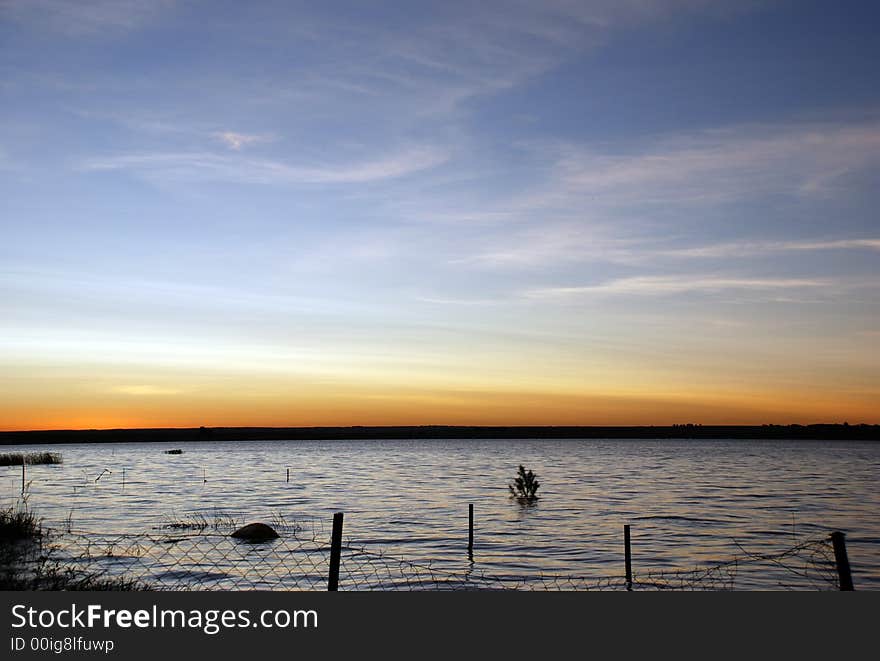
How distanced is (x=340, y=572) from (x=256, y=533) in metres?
9.46

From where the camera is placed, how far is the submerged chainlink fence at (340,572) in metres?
25.2

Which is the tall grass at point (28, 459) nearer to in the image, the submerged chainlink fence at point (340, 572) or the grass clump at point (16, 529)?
the grass clump at point (16, 529)

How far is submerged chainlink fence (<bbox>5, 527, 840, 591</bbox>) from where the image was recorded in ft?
82.7

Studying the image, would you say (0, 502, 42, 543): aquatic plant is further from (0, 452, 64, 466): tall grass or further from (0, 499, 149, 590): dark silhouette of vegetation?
(0, 452, 64, 466): tall grass

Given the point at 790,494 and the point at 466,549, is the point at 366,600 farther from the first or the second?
the point at 790,494

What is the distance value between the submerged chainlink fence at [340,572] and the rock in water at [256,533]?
1.63 metres

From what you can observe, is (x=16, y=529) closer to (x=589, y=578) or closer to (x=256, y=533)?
(x=256, y=533)

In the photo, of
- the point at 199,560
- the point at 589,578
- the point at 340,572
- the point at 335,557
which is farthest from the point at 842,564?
the point at 199,560

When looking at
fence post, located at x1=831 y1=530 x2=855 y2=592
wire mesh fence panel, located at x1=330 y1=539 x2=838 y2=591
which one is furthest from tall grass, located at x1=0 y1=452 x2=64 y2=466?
fence post, located at x1=831 y1=530 x2=855 y2=592

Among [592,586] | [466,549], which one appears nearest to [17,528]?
[466,549]

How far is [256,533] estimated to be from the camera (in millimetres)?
35438

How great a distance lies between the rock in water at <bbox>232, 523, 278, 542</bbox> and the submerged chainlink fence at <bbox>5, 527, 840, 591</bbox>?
5.35 ft

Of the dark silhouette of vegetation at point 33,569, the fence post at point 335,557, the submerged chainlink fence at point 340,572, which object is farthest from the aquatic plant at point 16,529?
the fence post at point 335,557

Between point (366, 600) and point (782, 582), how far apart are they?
2059 centimetres
